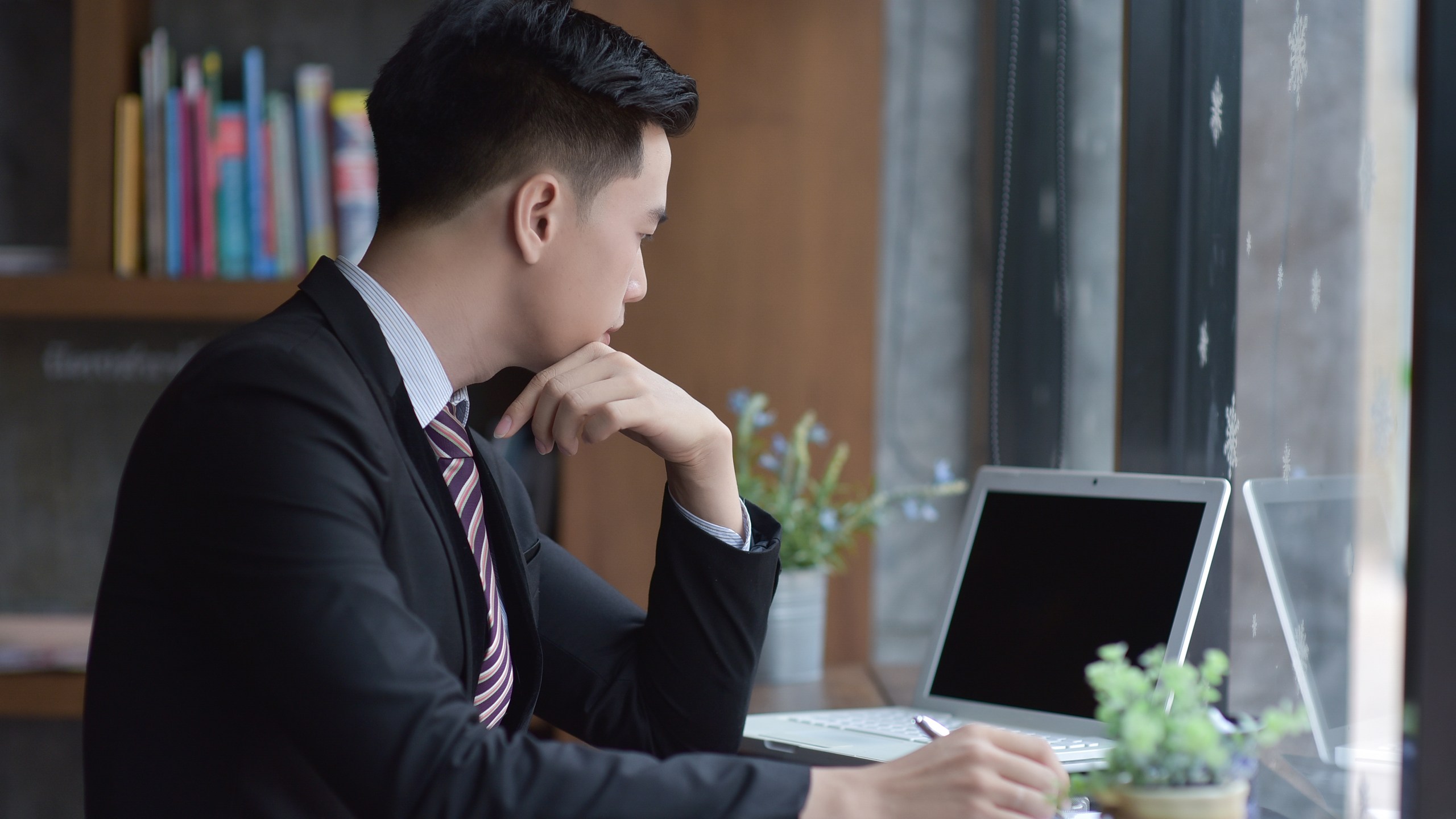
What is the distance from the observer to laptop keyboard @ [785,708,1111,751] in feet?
3.72

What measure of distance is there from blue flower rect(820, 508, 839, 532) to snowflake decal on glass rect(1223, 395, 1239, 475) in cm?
62

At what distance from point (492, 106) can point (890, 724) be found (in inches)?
30.5

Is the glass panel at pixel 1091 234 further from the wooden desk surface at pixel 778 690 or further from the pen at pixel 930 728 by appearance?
the pen at pixel 930 728

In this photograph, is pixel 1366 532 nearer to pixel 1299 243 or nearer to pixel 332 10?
pixel 1299 243

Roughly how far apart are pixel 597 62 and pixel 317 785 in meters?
0.64

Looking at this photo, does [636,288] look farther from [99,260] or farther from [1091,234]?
[99,260]

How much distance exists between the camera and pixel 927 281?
222 centimetres

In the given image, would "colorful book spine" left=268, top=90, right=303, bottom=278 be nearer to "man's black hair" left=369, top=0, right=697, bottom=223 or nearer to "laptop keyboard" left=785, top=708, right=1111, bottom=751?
"man's black hair" left=369, top=0, right=697, bottom=223

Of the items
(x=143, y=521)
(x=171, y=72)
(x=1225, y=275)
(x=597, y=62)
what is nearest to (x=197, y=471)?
(x=143, y=521)

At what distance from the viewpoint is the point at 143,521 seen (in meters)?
0.85

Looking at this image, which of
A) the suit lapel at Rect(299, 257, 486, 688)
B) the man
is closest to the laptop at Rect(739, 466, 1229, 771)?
the man

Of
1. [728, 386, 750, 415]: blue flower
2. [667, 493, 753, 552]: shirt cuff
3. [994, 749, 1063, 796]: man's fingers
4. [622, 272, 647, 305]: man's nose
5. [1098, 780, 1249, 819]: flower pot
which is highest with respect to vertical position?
[622, 272, 647, 305]: man's nose

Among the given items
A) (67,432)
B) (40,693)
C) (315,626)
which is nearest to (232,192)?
(67,432)

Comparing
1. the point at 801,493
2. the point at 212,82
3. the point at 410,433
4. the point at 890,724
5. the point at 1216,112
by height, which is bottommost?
the point at 890,724
